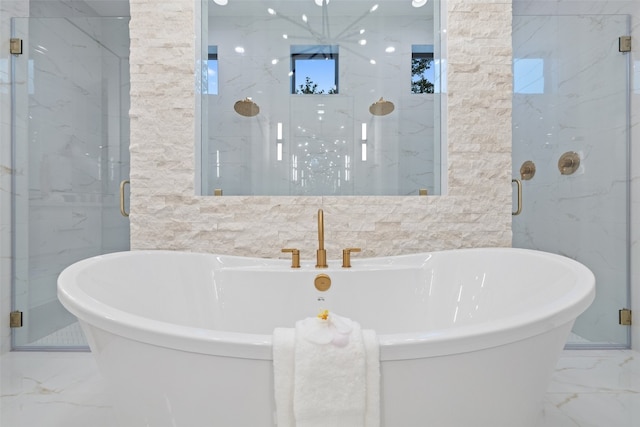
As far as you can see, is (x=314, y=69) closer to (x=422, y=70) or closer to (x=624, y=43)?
(x=422, y=70)

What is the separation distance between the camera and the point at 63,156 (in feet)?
7.89

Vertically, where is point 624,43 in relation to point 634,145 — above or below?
above

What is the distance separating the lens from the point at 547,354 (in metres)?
0.85

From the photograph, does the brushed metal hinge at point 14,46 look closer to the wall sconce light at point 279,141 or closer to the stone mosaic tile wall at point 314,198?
the stone mosaic tile wall at point 314,198

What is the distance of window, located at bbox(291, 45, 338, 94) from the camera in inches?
80.6

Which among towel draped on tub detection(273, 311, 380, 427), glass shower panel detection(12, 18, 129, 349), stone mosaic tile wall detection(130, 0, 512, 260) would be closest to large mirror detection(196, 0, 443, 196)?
stone mosaic tile wall detection(130, 0, 512, 260)

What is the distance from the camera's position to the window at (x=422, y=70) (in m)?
2.03

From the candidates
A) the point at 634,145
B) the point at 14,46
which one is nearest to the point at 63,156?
the point at 14,46

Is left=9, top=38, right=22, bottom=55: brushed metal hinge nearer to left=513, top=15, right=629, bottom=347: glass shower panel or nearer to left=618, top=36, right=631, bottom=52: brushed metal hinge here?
left=513, top=15, right=629, bottom=347: glass shower panel

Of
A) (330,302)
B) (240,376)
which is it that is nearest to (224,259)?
(330,302)

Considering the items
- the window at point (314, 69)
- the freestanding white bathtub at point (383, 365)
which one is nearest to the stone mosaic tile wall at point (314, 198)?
the window at point (314, 69)

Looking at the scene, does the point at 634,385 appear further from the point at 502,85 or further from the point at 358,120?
the point at 358,120

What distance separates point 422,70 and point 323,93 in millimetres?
584

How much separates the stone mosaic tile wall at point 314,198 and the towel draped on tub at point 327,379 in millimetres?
1193
